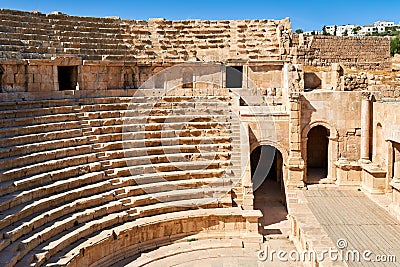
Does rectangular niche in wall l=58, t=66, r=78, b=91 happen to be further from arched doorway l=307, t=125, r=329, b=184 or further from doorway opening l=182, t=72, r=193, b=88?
arched doorway l=307, t=125, r=329, b=184

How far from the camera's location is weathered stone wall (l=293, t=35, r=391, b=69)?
2127cm

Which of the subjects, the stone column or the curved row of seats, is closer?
the curved row of seats

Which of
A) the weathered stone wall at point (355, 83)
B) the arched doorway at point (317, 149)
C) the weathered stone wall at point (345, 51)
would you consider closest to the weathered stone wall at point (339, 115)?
the weathered stone wall at point (355, 83)

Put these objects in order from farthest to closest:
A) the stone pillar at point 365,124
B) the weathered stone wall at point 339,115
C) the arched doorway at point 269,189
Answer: the weathered stone wall at point 339,115
the stone pillar at point 365,124
the arched doorway at point 269,189

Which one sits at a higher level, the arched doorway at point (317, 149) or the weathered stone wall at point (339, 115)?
the weathered stone wall at point (339, 115)

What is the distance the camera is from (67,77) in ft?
54.0

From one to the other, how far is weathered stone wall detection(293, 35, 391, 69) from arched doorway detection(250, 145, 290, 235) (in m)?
5.48

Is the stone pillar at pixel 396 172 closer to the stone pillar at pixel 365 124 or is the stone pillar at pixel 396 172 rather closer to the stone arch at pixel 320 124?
the stone pillar at pixel 365 124

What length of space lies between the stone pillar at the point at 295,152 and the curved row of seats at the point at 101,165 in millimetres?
2014

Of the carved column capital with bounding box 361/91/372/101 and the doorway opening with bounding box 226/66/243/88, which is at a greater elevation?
the doorway opening with bounding box 226/66/243/88

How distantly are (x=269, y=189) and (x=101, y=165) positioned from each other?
23.4 feet

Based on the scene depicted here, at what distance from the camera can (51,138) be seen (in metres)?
12.5

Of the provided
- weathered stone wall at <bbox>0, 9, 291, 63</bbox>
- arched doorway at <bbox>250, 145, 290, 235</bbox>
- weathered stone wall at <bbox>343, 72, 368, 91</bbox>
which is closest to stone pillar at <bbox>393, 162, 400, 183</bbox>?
arched doorway at <bbox>250, 145, 290, 235</bbox>

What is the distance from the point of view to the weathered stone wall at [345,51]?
21.3 meters
